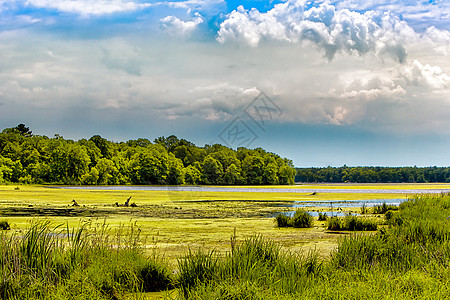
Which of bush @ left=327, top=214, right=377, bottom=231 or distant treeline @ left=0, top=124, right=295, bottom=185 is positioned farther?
distant treeline @ left=0, top=124, right=295, bottom=185

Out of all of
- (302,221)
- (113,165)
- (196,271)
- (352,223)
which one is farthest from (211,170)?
(196,271)

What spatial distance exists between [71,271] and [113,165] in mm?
98210

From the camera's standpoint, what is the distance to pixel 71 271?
25.2 feet

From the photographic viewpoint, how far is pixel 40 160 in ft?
315

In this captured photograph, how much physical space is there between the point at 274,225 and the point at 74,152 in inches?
3305

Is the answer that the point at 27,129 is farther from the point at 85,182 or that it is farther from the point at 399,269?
the point at 399,269

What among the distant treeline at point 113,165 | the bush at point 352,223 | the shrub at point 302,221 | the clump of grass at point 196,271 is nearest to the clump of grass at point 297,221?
the shrub at point 302,221

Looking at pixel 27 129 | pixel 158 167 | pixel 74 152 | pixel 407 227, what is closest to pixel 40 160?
pixel 74 152

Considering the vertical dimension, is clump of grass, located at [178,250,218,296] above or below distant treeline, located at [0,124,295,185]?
below

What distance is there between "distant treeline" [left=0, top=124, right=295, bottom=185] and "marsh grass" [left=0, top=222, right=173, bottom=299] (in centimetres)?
8014

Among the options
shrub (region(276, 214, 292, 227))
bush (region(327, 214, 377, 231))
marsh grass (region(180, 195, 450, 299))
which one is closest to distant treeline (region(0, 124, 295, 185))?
shrub (region(276, 214, 292, 227))

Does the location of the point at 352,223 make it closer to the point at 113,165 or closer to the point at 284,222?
the point at 284,222

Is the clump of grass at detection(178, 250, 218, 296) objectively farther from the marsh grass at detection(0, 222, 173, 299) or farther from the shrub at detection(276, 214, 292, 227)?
the shrub at detection(276, 214, 292, 227)

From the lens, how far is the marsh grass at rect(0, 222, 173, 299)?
23.0 feet
